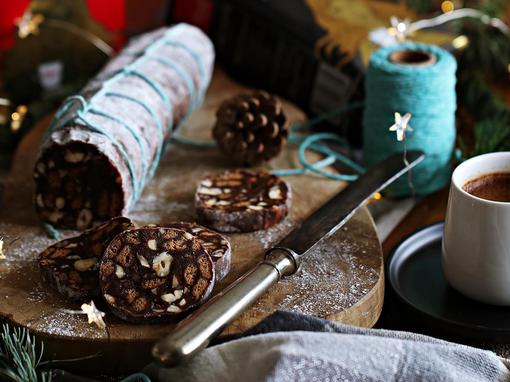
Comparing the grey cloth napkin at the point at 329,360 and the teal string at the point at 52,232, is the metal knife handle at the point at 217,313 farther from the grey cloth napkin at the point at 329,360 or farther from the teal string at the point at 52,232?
the teal string at the point at 52,232

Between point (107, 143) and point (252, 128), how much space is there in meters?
0.31

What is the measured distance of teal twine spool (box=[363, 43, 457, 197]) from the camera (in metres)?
1.36

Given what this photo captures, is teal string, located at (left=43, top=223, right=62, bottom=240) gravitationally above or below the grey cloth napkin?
below

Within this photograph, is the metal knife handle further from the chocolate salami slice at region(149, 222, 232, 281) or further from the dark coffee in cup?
the dark coffee in cup

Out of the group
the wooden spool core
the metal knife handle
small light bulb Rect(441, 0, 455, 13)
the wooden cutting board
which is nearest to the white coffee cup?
the wooden cutting board

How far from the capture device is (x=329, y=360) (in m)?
0.90

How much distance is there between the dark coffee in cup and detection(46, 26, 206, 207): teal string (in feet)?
1.73

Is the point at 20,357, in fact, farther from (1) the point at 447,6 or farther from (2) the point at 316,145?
(1) the point at 447,6

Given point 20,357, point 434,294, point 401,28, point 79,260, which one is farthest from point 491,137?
point 20,357

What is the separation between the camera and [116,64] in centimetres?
148

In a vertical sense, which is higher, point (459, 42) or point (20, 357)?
point (459, 42)

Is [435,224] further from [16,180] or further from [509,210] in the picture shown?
[16,180]

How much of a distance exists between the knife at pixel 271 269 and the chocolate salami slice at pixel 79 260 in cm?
17

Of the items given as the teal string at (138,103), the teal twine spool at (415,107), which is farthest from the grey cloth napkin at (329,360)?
the teal twine spool at (415,107)
